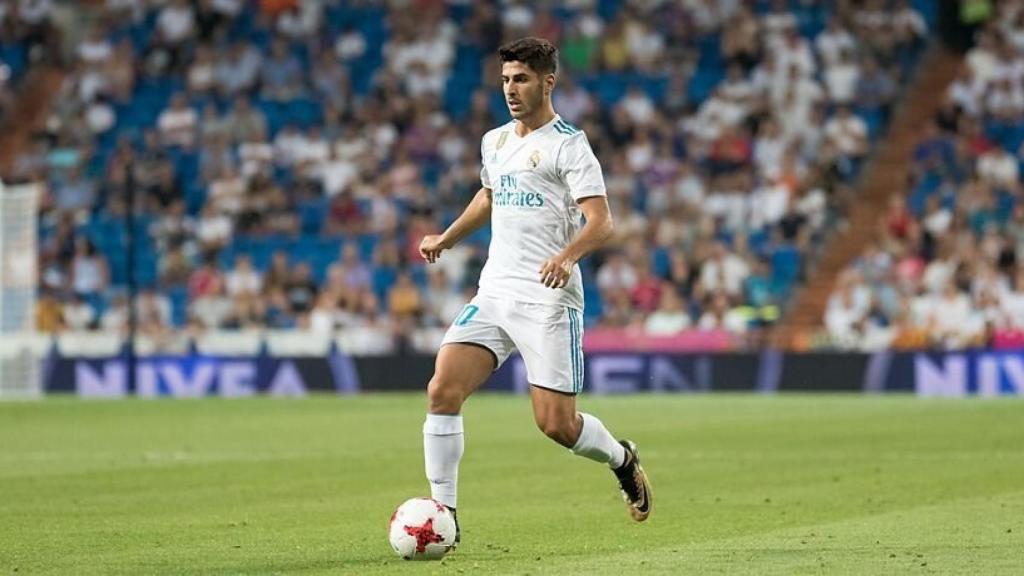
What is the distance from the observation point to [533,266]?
945cm

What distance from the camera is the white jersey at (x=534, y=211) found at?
9.41 meters

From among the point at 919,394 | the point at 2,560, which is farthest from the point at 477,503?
the point at 919,394

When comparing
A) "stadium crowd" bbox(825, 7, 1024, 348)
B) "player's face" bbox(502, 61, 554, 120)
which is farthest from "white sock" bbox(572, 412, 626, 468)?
"stadium crowd" bbox(825, 7, 1024, 348)

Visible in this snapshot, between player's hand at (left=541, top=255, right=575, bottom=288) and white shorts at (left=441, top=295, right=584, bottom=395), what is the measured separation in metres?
0.49

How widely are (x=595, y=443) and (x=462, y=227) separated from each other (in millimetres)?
1241

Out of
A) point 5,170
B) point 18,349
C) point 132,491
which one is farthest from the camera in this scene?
point 5,170

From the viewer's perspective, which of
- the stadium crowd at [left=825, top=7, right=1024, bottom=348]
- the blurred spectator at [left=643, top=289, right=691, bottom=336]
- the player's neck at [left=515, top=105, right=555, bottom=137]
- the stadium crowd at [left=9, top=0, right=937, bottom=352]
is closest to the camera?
the player's neck at [left=515, top=105, right=555, bottom=137]

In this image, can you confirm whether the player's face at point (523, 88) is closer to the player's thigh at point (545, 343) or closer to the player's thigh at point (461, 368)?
the player's thigh at point (545, 343)

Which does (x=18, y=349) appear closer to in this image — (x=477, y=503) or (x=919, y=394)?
(x=919, y=394)

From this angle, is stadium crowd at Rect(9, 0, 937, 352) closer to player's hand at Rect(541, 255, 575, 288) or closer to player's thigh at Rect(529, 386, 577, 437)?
player's thigh at Rect(529, 386, 577, 437)

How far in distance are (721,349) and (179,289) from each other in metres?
8.65

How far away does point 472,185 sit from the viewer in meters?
30.9


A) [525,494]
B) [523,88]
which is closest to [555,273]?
[523,88]

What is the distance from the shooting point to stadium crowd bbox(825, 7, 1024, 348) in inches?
1022
